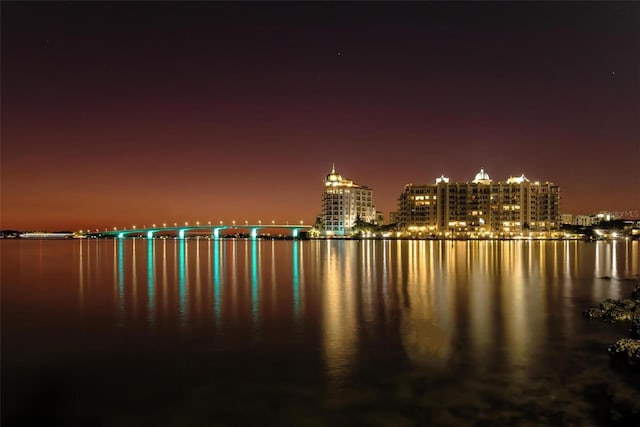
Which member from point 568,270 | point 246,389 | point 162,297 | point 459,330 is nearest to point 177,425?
point 246,389

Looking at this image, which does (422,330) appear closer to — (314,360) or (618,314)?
(314,360)

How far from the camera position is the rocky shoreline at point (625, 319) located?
15156 millimetres

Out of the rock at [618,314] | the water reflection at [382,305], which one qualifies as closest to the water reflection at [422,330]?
the water reflection at [382,305]

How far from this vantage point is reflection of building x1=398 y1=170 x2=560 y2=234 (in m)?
190

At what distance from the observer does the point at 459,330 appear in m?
Answer: 20.2

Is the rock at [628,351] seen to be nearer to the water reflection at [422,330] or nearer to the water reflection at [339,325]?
the water reflection at [422,330]

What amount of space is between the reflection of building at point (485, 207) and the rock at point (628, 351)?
589 ft

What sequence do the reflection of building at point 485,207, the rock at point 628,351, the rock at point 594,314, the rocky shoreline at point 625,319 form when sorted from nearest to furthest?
the rock at point 628,351
the rocky shoreline at point 625,319
the rock at point 594,314
the reflection of building at point 485,207

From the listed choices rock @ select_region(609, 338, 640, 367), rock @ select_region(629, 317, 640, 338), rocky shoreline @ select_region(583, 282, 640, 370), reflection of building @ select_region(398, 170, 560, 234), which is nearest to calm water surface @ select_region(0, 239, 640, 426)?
rock @ select_region(609, 338, 640, 367)

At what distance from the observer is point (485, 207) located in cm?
19125

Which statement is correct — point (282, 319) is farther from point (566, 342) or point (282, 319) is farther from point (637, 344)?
point (637, 344)

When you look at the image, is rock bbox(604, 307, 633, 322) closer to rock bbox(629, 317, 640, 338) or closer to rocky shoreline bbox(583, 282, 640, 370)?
rocky shoreline bbox(583, 282, 640, 370)

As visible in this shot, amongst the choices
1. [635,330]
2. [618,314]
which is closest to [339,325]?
[635,330]

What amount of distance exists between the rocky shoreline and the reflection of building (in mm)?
168940
